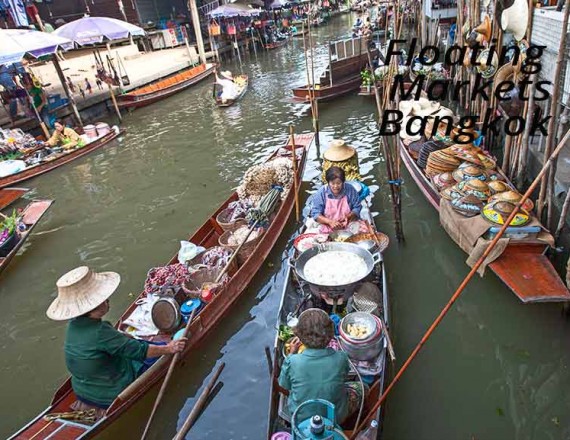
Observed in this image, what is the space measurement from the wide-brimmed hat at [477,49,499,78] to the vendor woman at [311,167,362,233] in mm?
3710

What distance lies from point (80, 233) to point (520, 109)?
9043 mm

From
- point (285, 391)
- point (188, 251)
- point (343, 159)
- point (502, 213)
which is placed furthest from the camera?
point (343, 159)

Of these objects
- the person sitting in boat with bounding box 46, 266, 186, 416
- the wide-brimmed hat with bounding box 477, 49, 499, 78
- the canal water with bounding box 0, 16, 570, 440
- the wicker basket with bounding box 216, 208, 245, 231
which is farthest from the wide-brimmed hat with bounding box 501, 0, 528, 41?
the person sitting in boat with bounding box 46, 266, 186, 416

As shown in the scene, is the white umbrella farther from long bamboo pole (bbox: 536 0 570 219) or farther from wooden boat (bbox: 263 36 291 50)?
wooden boat (bbox: 263 36 291 50)

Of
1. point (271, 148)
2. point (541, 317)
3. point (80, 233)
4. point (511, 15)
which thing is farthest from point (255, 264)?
point (271, 148)

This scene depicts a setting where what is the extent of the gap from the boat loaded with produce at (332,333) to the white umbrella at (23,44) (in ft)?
33.2

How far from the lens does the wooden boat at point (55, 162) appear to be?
36.2 feet

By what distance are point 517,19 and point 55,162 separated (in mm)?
11912

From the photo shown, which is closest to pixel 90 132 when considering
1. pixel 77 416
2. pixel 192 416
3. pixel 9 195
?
pixel 9 195

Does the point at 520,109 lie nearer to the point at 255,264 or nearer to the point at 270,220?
the point at 270,220

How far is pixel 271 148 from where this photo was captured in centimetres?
1220

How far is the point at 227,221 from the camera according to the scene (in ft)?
24.3

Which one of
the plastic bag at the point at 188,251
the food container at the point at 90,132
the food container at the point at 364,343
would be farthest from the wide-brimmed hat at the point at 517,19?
the food container at the point at 90,132

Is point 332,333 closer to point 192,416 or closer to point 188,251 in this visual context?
point 192,416
